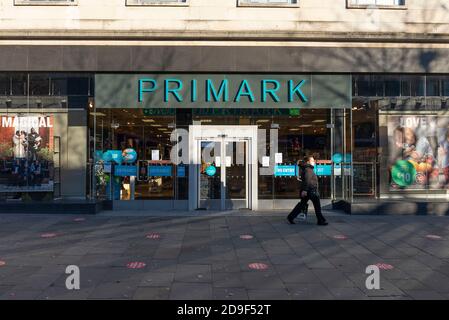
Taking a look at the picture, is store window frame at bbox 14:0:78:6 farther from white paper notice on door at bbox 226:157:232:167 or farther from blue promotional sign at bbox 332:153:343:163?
blue promotional sign at bbox 332:153:343:163

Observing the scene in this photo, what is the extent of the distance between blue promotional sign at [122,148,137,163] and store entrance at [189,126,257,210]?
1883 mm

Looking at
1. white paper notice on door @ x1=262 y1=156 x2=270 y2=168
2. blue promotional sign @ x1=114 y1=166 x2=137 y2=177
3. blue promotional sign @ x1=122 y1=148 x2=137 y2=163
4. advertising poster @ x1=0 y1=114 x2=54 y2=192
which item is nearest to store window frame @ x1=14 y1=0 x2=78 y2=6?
advertising poster @ x1=0 y1=114 x2=54 y2=192

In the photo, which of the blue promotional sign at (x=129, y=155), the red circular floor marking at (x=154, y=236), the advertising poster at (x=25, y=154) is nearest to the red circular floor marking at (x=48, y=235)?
the red circular floor marking at (x=154, y=236)

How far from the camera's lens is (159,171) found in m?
13.3

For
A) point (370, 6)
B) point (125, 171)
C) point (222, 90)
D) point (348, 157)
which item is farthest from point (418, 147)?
point (125, 171)

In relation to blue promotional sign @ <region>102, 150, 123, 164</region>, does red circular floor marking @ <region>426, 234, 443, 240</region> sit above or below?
below

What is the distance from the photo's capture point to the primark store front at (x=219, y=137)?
12859mm

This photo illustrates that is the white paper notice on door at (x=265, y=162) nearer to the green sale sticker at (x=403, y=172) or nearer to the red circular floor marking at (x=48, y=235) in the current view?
the green sale sticker at (x=403, y=172)

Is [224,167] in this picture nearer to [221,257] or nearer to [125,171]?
[125,171]

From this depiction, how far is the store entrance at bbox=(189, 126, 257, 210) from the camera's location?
13297mm

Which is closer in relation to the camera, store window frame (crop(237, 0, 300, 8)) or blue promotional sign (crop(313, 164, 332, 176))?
store window frame (crop(237, 0, 300, 8))

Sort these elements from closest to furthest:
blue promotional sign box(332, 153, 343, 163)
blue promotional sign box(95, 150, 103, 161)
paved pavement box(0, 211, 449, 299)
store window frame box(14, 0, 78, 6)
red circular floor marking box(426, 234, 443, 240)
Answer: paved pavement box(0, 211, 449, 299) → red circular floor marking box(426, 234, 443, 240) → store window frame box(14, 0, 78, 6) → blue promotional sign box(95, 150, 103, 161) → blue promotional sign box(332, 153, 343, 163)

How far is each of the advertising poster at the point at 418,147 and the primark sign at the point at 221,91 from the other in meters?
2.20
